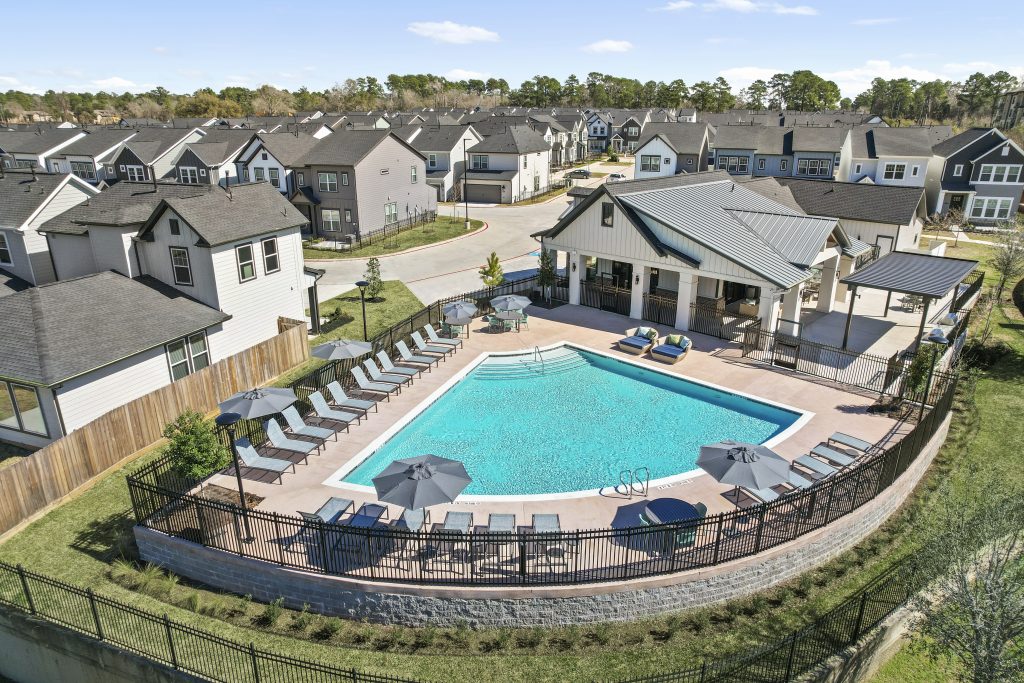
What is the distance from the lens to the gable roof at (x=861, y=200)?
36156 mm

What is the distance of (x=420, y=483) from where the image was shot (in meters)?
14.0

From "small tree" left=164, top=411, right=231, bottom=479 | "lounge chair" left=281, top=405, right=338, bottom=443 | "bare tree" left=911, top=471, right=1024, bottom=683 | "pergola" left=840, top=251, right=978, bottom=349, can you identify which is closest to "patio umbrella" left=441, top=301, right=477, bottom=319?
"lounge chair" left=281, top=405, right=338, bottom=443

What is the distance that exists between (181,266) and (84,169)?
5919 cm

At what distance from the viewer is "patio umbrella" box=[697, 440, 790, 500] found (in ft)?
46.9

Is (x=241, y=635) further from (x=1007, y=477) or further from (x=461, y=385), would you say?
(x=1007, y=477)

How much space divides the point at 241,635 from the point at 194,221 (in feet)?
54.8

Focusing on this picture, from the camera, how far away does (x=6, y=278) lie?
28.3m

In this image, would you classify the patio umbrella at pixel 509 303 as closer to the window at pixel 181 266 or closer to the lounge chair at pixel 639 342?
the lounge chair at pixel 639 342

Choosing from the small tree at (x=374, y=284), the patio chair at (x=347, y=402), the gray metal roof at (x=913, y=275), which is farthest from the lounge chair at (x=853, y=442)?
the small tree at (x=374, y=284)

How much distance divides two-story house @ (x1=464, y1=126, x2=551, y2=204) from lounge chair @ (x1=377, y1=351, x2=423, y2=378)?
47.7 metres

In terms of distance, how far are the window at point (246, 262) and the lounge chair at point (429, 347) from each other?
7.11 meters

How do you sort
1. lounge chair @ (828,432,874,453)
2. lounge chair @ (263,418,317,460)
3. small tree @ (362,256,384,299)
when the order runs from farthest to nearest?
small tree @ (362,256,384,299) < lounge chair @ (263,418,317,460) < lounge chair @ (828,432,874,453)

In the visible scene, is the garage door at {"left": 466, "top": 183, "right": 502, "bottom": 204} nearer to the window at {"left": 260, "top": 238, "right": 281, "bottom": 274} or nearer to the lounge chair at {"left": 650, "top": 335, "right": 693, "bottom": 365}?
the window at {"left": 260, "top": 238, "right": 281, "bottom": 274}

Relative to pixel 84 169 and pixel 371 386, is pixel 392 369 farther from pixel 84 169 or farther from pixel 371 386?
pixel 84 169
